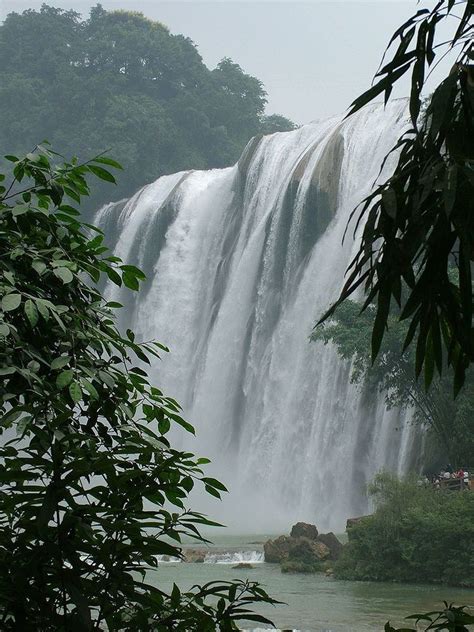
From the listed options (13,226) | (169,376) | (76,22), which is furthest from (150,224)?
(13,226)

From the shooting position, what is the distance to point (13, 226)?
6.61ft

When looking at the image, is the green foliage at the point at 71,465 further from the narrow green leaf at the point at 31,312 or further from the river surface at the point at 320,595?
the river surface at the point at 320,595

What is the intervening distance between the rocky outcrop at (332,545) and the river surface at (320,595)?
28.6 inches

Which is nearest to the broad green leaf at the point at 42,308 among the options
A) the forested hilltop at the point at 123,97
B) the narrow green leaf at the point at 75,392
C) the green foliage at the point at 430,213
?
the narrow green leaf at the point at 75,392

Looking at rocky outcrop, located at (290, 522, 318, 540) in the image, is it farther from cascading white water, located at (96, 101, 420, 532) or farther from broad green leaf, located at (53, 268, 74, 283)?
broad green leaf, located at (53, 268, 74, 283)

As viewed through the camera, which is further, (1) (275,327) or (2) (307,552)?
(1) (275,327)

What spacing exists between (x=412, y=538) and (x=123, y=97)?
27.7m

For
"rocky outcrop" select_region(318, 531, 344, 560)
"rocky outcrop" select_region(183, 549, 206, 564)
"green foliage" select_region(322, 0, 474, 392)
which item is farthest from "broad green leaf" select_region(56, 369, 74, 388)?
"rocky outcrop" select_region(318, 531, 344, 560)

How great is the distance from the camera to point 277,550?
14.0m

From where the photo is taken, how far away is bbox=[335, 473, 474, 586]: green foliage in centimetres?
1252

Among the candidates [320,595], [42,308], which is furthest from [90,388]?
[320,595]

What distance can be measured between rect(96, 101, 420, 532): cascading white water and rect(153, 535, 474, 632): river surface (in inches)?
147

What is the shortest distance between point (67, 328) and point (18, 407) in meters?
0.27

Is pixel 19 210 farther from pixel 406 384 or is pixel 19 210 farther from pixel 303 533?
pixel 406 384
